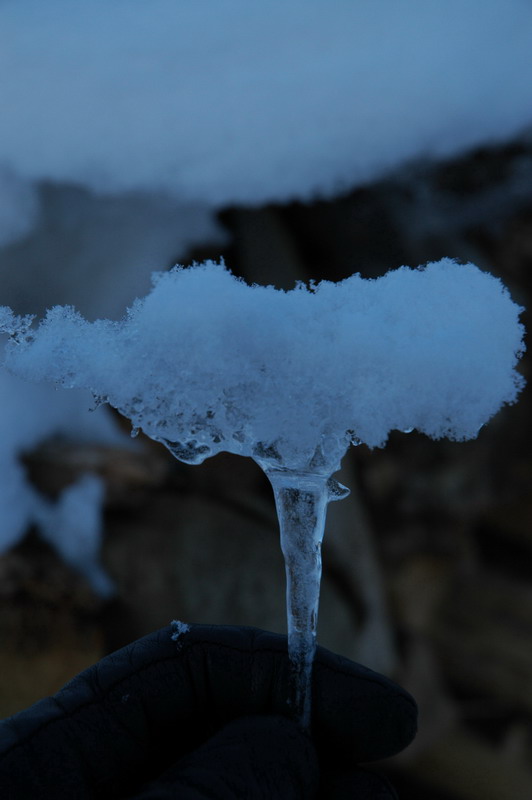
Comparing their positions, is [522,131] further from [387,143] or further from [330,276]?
[330,276]

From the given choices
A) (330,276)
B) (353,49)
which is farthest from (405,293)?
(330,276)

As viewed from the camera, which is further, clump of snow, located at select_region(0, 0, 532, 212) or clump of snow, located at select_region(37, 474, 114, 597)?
clump of snow, located at select_region(37, 474, 114, 597)

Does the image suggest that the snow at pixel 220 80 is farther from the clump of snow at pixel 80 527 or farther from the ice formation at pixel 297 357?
the ice formation at pixel 297 357

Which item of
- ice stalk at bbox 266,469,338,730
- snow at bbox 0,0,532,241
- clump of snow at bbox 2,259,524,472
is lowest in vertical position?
ice stalk at bbox 266,469,338,730

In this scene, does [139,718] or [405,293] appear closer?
[405,293]

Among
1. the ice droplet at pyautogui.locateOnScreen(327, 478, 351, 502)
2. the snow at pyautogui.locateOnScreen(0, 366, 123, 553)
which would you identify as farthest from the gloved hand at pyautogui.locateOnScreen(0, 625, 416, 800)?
the snow at pyautogui.locateOnScreen(0, 366, 123, 553)

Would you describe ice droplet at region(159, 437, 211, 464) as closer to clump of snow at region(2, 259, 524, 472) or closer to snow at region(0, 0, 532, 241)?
clump of snow at region(2, 259, 524, 472)
